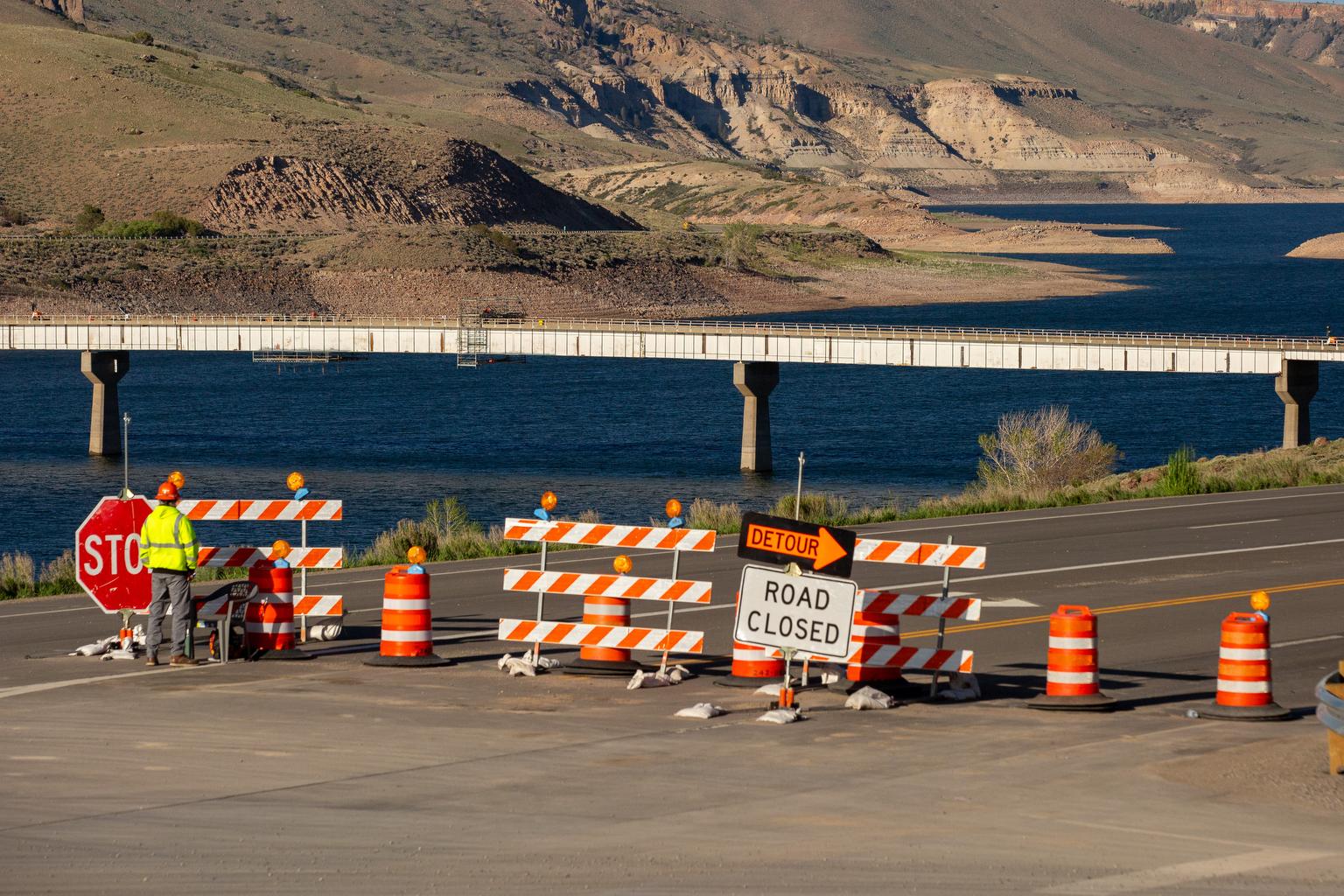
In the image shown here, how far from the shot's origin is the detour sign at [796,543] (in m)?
17.1

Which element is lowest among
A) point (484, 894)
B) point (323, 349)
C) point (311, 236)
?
point (484, 894)

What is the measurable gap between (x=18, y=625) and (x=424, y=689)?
7.48 m

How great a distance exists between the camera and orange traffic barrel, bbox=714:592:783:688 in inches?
744

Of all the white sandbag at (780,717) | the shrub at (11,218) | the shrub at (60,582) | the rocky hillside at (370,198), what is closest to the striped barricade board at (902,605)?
the white sandbag at (780,717)

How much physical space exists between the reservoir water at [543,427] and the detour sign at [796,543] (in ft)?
125

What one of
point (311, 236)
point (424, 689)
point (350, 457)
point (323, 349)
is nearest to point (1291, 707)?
point (424, 689)

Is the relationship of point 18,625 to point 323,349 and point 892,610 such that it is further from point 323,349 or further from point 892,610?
point 323,349

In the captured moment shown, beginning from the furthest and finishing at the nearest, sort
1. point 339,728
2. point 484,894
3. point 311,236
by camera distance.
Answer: point 311,236 < point 339,728 < point 484,894

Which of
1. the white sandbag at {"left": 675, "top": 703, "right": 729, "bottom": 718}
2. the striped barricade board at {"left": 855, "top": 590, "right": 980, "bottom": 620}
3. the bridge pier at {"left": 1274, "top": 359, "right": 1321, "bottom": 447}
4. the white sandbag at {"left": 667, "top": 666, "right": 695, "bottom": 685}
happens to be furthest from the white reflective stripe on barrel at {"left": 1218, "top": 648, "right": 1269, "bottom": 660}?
the bridge pier at {"left": 1274, "top": 359, "right": 1321, "bottom": 447}

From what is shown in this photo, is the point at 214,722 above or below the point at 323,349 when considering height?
below

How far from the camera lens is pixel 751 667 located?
18984mm

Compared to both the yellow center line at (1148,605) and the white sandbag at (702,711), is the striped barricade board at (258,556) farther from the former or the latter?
the yellow center line at (1148,605)

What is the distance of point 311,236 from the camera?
162 m

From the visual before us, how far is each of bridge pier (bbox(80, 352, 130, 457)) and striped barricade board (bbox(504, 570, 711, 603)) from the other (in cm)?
7402
